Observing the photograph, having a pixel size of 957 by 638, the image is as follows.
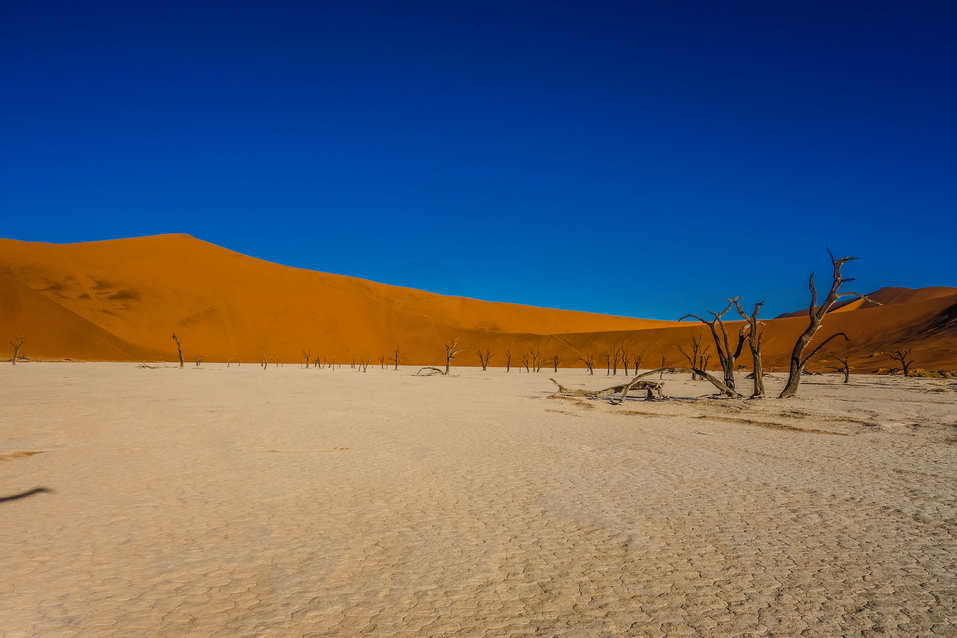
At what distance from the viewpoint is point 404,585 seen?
4.07m

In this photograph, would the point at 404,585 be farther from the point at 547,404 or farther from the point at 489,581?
the point at 547,404

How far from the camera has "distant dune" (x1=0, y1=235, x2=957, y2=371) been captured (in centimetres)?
6025

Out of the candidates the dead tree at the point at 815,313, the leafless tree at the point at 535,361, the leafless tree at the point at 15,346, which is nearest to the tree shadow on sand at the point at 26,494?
the dead tree at the point at 815,313

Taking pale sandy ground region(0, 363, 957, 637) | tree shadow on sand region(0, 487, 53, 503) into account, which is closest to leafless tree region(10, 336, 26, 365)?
pale sandy ground region(0, 363, 957, 637)

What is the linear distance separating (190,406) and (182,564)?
1331 centimetres

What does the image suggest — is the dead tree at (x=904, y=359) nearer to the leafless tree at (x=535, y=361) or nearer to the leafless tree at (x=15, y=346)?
the leafless tree at (x=535, y=361)

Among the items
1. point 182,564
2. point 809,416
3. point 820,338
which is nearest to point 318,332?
point 820,338

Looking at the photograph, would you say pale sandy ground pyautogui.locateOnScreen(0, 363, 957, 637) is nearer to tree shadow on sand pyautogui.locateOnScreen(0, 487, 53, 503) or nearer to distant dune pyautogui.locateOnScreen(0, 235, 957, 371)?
tree shadow on sand pyautogui.locateOnScreen(0, 487, 53, 503)

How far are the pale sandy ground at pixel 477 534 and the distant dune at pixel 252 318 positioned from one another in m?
48.9

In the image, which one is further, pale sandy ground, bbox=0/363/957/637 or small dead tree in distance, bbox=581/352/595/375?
small dead tree in distance, bbox=581/352/595/375

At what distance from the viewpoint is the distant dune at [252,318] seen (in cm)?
6025

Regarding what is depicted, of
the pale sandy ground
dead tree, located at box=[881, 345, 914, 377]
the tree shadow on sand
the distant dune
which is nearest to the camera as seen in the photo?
the pale sandy ground

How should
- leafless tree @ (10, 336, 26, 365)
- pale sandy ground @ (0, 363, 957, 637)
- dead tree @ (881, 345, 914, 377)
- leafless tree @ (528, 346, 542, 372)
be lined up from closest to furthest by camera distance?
pale sandy ground @ (0, 363, 957, 637) → dead tree @ (881, 345, 914, 377) → leafless tree @ (10, 336, 26, 365) → leafless tree @ (528, 346, 542, 372)

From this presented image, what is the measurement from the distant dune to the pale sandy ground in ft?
160
